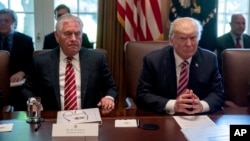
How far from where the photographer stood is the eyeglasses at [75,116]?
1.76 m

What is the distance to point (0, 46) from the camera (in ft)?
11.1

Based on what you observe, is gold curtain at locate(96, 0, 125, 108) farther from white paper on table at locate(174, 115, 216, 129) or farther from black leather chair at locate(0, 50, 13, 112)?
white paper on table at locate(174, 115, 216, 129)

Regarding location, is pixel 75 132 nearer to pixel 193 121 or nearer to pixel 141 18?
pixel 193 121

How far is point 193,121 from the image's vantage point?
1.78 metres

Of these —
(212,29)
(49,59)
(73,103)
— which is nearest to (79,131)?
(73,103)

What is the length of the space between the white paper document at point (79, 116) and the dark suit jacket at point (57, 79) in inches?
16.9

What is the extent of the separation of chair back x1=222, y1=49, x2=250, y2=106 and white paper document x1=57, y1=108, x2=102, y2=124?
3.74 feet

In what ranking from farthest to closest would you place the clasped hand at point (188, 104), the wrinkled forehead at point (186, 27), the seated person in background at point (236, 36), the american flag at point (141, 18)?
the seated person in background at point (236, 36) < the american flag at point (141, 18) < the wrinkled forehead at point (186, 27) < the clasped hand at point (188, 104)

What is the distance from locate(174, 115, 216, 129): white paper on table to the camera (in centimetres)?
171

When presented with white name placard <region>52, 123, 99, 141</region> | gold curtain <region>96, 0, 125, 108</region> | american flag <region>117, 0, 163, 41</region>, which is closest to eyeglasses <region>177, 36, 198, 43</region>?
white name placard <region>52, 123, 99, 141</region>

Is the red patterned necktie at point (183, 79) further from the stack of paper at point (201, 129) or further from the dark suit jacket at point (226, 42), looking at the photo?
the dark suit jacket at point (226, 42)

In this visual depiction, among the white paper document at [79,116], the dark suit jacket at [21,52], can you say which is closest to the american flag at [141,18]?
the dark suit jacket at [21,52]

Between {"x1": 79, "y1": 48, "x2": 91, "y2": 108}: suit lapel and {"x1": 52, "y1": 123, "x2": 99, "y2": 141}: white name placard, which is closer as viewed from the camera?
{"x1": 52, "y1": 123, "x2": 99, "y2": 141}: white name placard

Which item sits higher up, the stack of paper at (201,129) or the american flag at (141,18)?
the american flag at (141,18)
